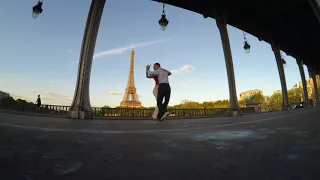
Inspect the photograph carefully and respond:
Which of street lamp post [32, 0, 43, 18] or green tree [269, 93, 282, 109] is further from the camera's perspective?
green tree [269, 93, 282, 109]

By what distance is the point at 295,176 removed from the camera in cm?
92

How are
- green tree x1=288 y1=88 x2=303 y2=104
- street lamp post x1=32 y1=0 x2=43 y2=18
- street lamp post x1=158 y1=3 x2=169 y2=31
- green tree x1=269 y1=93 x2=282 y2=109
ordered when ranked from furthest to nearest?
1. green tree x1=269 y1=93 x2=282 y2=109
2. green tree x1=288 y1=88 x2=303 y2=104
3. street lamp post x1=158 y1=3 x2=169 y2=31
4. street lamp post x1=32 y1=0 x2=43 y2=18

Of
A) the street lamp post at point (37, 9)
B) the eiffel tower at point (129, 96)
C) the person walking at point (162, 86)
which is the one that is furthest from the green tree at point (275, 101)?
the street lamp post at point (37, 9)

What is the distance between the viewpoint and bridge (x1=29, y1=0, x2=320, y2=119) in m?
8.42

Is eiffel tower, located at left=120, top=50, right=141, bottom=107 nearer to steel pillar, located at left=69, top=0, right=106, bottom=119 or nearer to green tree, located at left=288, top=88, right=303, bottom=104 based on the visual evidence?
steel pillar, located at left=69, top=0, right=106, bottom=119

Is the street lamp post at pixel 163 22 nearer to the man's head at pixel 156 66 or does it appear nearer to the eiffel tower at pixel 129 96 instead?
the man's head at pixel 156 66

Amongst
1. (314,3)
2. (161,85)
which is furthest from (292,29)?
(161,85)

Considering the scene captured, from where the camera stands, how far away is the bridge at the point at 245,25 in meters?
8.42

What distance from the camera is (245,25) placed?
50.3 ft

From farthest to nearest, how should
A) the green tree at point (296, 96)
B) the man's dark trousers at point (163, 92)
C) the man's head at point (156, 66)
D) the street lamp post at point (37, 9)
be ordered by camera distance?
the green tree at point (296, 96), the street lamp post at point (37, 9), the man's head at point (156, 66), the man's dark trousers at point (163, 92)

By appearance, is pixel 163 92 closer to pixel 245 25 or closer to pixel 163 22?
pixel 163 22

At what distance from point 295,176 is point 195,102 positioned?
269 feet

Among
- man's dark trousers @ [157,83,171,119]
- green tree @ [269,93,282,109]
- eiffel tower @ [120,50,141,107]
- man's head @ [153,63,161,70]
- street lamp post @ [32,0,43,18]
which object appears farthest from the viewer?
green tree @ [269,93,282,109]

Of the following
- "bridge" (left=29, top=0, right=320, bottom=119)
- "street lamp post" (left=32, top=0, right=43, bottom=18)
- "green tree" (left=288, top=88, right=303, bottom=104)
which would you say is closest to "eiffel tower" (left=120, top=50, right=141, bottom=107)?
"bridge" (left=29, top=0, right=320, bottom=119)
